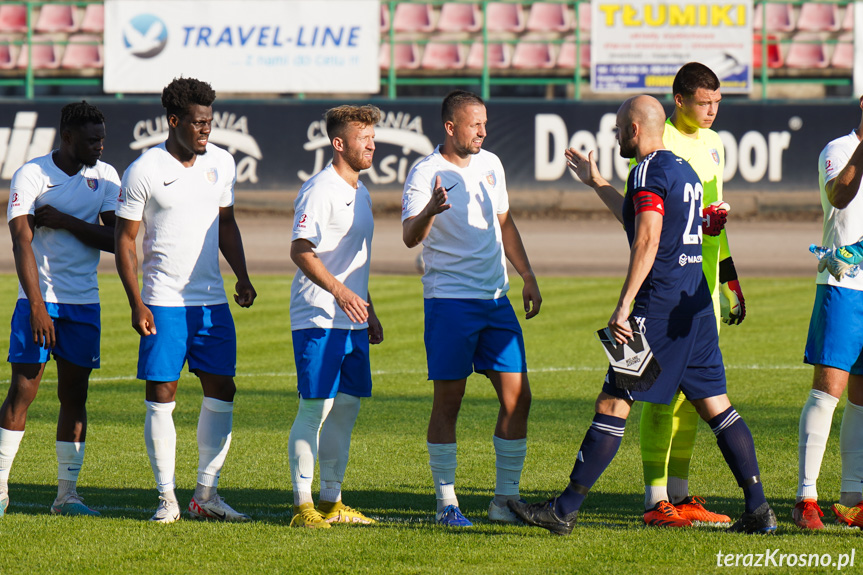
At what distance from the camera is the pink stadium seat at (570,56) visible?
99.2 ft

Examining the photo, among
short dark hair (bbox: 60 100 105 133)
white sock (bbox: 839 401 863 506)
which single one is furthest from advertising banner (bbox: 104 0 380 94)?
white sock (bbox: 839 401 863 506)

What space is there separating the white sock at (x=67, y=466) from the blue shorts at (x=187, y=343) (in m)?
0.69

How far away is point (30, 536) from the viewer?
5250 millimetres

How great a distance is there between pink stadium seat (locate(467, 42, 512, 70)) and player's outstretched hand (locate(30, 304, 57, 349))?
25.6m

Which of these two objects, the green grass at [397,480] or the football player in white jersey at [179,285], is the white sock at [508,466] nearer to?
the green grass at [397,480]

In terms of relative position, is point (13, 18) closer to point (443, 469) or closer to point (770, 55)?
point (770, 55)

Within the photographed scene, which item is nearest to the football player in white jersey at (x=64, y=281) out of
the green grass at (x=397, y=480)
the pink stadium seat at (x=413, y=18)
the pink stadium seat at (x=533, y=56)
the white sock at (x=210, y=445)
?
the green grass at (x=397, y=480)

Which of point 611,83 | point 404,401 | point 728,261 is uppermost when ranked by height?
point 611,83

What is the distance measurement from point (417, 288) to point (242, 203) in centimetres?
1207

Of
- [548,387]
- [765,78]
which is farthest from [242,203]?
[548,387]

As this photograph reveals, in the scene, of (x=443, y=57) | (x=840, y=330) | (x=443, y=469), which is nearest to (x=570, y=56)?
(x=443, y=57)

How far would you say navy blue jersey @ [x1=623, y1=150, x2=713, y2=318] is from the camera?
512cm

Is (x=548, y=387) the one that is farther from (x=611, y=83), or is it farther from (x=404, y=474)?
(x=611, y=83)

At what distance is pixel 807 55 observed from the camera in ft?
100.0
